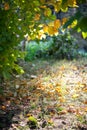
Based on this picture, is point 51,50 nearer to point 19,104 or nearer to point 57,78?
point 57,78

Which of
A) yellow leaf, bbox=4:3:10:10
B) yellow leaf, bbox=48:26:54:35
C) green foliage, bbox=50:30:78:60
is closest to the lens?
yellow leaf, bbox=48:26:54:35

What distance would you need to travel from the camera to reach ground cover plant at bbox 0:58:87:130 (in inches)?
171

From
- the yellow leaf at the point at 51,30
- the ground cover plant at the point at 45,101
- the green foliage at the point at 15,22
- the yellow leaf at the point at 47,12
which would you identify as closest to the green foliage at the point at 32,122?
the ground cover plant at the point at 45,101

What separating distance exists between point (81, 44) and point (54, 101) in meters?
9.94

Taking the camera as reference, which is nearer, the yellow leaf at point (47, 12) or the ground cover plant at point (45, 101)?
the ground cover plant at point (45, 101)

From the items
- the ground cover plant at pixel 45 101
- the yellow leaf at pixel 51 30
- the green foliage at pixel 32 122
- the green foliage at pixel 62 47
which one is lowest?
the green foliage at pixel 62 47

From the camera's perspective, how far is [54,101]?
17.5 feet

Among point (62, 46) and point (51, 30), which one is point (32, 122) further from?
point (62, 46)

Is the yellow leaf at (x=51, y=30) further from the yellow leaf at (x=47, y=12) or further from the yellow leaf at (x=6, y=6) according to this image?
the yellow leaf at (x=6, y=6)

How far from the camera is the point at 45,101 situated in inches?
207

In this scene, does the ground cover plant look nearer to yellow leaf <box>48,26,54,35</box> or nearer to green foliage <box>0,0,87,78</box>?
green foliage <box>0,0,87,78</box>

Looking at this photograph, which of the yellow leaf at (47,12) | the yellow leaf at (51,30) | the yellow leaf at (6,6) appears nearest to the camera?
the yellow leaf at (51,30)

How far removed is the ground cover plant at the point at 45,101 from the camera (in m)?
4.34

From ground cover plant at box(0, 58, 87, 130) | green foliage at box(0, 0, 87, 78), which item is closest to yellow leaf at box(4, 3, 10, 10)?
green foliage at box(0, 0, 87, 78)
